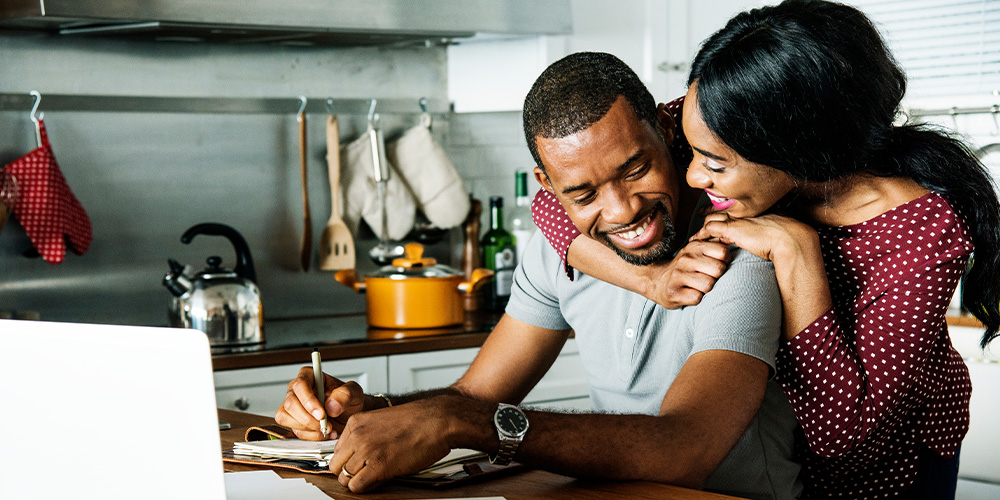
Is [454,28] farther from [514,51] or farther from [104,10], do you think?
[104,10]

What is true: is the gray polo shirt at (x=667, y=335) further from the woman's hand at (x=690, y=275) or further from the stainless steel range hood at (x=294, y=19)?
the stainless steel range hood at (x=294, y=19)

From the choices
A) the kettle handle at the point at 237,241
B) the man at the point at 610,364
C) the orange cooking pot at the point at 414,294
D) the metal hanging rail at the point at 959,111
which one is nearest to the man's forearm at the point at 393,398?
the man at the point at 610,364

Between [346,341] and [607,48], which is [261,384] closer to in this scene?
[346,341]

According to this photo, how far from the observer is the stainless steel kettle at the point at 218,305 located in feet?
8.55

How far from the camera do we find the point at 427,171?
3.35m

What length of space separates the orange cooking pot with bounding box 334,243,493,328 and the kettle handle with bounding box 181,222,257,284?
0.33 metres

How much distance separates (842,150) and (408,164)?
208cm

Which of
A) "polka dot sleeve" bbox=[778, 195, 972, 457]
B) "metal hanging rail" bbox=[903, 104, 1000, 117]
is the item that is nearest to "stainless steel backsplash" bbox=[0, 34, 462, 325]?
"metal hanging rail" bbox=[903, 104, 1000, 117]

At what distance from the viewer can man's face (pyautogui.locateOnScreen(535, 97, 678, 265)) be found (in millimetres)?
1536

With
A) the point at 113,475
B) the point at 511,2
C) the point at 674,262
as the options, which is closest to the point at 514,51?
the point at 511,2

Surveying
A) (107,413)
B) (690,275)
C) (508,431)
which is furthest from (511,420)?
(107,413)

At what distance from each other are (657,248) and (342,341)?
1.26m

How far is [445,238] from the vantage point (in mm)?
3559

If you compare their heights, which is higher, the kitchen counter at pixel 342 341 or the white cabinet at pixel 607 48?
the white cabinet at pixel 607 48
